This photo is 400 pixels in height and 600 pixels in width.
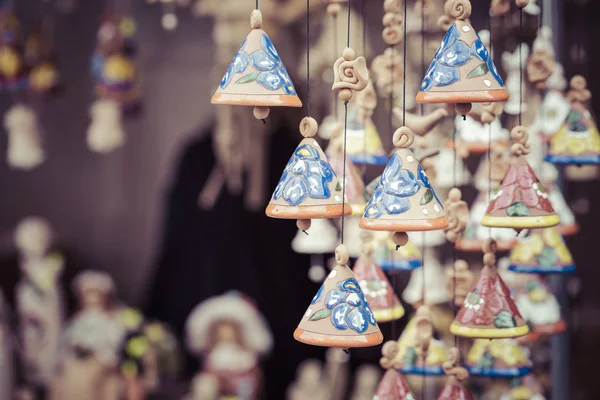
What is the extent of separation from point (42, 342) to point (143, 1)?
159 cm

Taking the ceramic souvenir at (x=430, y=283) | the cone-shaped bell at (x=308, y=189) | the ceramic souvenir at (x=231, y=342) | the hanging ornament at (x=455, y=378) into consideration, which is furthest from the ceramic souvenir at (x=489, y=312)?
the ceramic souvenir at (x=231, y=342)

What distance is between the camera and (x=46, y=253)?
4.28 meters

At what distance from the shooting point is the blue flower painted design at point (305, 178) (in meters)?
1.78

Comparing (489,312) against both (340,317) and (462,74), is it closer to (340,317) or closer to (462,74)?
(340,317)

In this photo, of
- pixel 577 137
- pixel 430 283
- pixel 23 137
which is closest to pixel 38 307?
pixel 23 137

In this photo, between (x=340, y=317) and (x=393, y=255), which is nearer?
(x=340, y=317)

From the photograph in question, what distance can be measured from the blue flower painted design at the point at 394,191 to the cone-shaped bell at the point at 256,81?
0.70 feet

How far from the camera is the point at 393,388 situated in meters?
2.03

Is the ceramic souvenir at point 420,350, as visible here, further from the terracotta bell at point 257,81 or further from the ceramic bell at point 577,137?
the terracotta bell at point 257,81

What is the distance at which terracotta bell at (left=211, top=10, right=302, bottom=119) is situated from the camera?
1.79 meters

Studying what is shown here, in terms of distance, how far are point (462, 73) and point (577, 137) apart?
0.67 m

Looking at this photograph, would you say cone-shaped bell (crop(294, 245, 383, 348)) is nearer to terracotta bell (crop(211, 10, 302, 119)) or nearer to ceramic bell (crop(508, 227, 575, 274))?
terracotta bell (crop(211, 10, 302, 119))

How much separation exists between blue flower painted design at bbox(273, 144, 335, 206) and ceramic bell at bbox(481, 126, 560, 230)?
15.5 inches

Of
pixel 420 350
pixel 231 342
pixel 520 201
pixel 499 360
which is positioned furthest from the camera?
pixel 231 342
